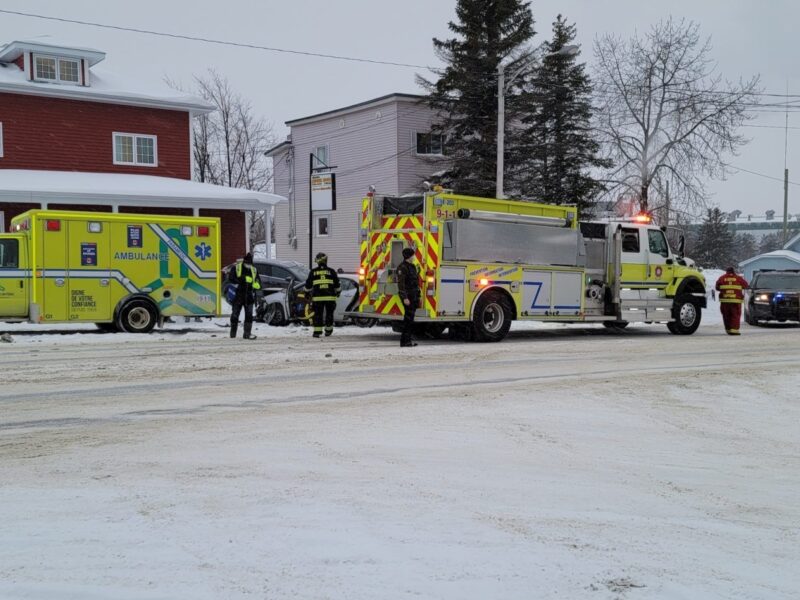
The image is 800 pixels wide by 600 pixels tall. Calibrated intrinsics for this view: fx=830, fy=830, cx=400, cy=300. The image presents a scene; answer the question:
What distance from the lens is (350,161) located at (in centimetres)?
4053

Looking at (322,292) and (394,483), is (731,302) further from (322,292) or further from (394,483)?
(394,483)

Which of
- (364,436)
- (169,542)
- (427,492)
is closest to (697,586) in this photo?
(427,492)

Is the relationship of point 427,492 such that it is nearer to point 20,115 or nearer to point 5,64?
point 20,115

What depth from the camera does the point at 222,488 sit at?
218 inches

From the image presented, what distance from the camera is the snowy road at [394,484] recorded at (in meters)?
4.12

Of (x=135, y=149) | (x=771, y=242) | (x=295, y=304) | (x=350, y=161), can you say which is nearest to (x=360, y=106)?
(x=350, y=161)

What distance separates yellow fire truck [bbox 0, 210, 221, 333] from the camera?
53.7 feet

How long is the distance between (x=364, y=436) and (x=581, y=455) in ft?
6.19

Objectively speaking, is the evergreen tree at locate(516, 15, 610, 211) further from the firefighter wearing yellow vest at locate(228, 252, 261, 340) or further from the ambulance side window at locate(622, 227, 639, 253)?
the firefighter wearing yellow vest at locate(228, 252, 261, 340)

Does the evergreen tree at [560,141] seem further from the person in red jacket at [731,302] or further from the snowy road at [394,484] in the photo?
the snowy road at [394,484]

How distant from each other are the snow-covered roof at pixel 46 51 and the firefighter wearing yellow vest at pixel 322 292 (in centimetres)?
1735

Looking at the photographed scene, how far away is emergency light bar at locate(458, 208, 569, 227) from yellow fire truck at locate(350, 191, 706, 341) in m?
0.02

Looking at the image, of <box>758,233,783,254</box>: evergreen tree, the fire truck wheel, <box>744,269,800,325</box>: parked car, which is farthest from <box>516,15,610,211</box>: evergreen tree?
<box>758,233,783,254</box>: evergreen tree

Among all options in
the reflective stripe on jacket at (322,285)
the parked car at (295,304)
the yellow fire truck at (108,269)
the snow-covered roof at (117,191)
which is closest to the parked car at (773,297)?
the parked car at (295,304)
